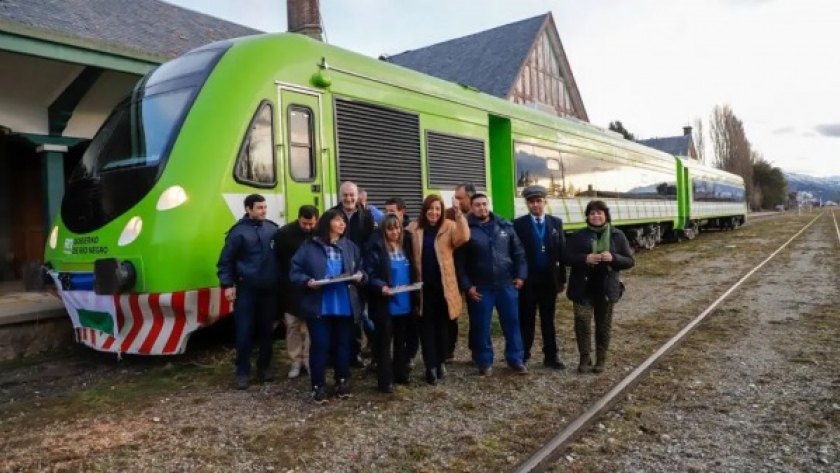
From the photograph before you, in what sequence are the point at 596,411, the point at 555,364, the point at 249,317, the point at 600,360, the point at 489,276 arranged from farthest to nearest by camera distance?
the point at 555,364 → the point at 600,360 → the point at 489,276 → the point at 249,317 → the point at 596,411

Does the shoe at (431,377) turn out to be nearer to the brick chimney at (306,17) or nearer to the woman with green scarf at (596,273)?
the woman with green scarf at (596,273)

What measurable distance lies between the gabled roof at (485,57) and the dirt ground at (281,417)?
25.4 m

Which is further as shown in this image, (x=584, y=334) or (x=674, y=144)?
(x=674, y=144)

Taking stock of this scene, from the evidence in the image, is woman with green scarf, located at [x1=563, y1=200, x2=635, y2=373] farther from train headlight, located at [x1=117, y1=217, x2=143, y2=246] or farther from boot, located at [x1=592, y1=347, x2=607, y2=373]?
train headlight, located at [x1=117, y1=217, x2=143, y2=246]

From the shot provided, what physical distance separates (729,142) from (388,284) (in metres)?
74.5

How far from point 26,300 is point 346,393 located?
16.5 feet

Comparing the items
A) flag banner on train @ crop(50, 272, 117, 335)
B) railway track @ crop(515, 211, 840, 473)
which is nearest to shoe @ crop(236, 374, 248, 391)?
flag banner on train @ crop(50, 272, 117, 335)

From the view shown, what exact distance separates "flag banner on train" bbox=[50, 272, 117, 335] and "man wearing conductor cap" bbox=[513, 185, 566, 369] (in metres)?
3.69

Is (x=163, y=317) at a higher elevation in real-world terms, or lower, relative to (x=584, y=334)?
higher

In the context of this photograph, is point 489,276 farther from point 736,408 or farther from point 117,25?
point 117,25

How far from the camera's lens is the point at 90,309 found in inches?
231

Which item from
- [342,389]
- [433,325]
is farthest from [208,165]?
[433,325]

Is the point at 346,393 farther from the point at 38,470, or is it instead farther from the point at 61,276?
the point at 61,276

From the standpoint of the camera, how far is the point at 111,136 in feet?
21.0
